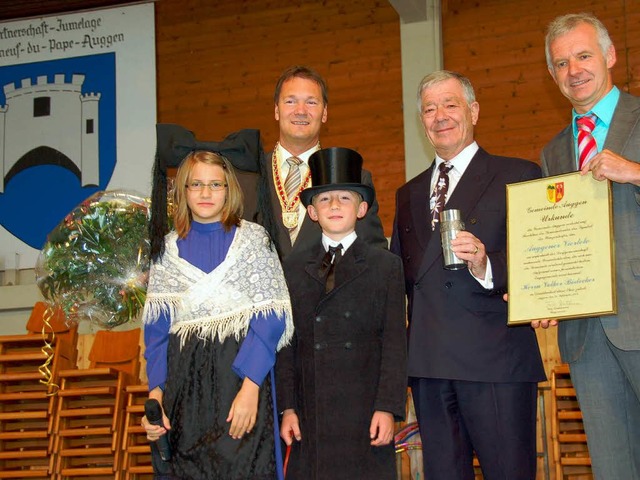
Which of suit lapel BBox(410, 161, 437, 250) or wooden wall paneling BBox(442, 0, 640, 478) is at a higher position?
wooden wall paneling BBox(442, 0, 640, 478)

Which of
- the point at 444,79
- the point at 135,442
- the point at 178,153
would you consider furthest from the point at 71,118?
the point at 444,79

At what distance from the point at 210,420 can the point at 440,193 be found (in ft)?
4.13

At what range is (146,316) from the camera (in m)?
3.13

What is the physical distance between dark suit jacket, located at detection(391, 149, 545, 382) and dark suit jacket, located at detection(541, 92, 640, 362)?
208 millimetres

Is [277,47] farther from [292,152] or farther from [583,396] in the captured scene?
[583,396]

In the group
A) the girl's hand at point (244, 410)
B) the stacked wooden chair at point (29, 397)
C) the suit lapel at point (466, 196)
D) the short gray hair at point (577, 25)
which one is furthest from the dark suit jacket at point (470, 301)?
the stacked wooden chair at point (29, 397)

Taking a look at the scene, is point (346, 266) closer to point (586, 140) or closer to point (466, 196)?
point (466, 196)

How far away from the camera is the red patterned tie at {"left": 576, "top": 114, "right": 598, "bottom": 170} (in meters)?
3.07

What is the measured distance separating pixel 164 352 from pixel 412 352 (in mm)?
913

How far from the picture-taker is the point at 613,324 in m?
2.87

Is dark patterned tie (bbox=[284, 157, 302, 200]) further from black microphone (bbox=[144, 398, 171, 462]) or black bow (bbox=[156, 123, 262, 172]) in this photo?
black microphone (bbox=[144, 398, 171, 462])

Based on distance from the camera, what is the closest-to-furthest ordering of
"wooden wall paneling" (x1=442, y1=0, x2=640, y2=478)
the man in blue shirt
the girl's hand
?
the man in blue shirt
the girl's hand
"wooden wall paneling" (x1=442, y1=0, x2=640, y2=478)

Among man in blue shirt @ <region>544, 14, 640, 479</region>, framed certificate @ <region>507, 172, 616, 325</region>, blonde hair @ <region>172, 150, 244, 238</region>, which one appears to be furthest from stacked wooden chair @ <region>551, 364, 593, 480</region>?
blonde hair @ <region>172, 150, 244, 238</region>

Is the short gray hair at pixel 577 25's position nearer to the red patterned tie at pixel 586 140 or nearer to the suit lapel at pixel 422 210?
the red patterned tie at pixel 586 140
